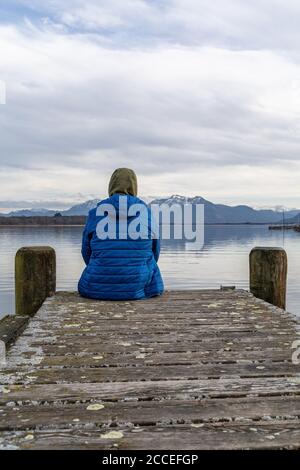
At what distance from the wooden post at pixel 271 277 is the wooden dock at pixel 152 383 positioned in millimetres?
1943

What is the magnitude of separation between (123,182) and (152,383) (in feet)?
13.0

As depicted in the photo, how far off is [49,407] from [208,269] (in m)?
34.4

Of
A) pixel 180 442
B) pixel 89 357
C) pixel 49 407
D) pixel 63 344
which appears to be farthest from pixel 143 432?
pixel 63 344

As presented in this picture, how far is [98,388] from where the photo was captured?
362 cm

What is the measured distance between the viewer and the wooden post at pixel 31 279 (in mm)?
7973

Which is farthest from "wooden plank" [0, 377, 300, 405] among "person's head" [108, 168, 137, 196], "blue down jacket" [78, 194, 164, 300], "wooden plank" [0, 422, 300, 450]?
"person's head" [108, 168, 137, 196]

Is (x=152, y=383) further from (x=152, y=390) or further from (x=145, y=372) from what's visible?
(x=145, y=372)

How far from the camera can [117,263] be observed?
6.99 meters

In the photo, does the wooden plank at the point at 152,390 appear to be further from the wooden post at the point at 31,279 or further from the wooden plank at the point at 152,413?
the wooden post at the point at 31,279

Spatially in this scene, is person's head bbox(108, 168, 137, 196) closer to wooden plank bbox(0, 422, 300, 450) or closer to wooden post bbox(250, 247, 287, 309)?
wooden post bbox(250, 247, 287, 309)

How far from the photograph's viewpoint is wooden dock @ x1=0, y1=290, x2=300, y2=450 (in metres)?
2.85

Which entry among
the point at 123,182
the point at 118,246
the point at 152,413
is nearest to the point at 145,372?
the point at 152,413

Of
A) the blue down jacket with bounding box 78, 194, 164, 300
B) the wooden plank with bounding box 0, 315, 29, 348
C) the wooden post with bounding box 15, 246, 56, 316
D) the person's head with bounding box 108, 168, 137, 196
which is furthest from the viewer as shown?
the wooden post with bounding box 15, 246, 56, 316

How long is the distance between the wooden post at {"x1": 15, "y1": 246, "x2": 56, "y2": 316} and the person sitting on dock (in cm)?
100
